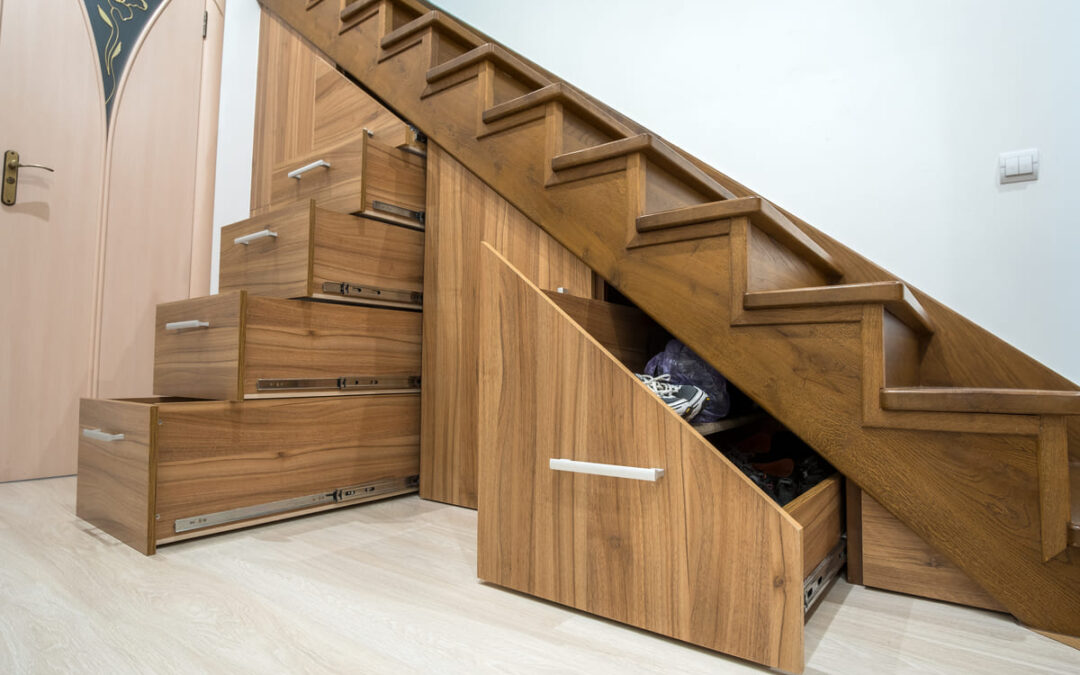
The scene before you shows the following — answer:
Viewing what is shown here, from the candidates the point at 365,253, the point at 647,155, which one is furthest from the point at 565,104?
the point at 365,253

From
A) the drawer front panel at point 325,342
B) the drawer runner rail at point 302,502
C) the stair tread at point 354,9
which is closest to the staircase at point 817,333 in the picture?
the stair tread at point 354,9

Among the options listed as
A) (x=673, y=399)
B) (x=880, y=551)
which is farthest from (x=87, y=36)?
(x=880, y=551)

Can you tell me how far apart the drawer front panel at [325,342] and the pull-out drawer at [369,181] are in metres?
0.26

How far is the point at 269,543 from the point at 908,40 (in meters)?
1.84

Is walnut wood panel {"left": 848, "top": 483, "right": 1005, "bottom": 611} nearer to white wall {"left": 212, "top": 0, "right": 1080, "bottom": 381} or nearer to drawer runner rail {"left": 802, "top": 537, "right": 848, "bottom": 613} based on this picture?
drawer runner rail {"left": 802, "top": 537, "right": 848, "bottom": 613}

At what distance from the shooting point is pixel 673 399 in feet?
3.25

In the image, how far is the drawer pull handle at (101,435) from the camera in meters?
1.14

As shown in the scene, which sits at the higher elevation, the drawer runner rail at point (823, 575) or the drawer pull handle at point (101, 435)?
the drawer pull handle at point (101, 435)

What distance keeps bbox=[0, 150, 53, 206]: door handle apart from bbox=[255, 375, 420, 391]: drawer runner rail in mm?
1140

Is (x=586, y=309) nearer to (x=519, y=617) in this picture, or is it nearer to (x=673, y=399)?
(x=673, y=399)

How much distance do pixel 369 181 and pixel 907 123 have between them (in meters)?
1.32

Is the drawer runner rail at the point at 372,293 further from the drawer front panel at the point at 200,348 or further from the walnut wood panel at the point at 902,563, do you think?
the walnut wood panel at the point at 902,563

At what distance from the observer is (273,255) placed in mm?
1439

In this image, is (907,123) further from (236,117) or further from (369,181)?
(236,117)
